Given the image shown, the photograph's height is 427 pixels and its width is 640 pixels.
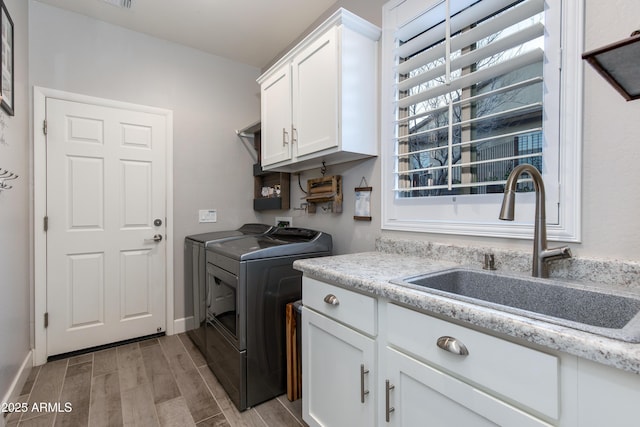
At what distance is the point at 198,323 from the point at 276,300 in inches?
36.3

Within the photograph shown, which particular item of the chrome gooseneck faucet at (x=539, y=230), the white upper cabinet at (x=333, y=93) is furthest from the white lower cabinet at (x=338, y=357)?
the white upper cabinet at (x=333, y=93)

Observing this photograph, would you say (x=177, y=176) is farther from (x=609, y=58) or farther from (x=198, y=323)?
(x=609, y=58)

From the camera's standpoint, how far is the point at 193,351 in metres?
2.41

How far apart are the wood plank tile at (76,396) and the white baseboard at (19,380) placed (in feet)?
0.70

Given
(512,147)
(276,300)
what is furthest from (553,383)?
(276,300)

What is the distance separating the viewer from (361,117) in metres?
1.78

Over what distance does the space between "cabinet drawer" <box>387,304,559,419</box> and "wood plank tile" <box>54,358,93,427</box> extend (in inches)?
71.3

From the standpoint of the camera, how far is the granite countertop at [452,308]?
1.85ft

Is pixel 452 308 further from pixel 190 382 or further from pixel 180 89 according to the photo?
pixel 180 89

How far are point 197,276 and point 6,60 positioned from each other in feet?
5.66

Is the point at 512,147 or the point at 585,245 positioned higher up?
the point at 512,147

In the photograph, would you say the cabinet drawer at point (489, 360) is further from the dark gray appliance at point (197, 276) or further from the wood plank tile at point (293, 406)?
the dark gray appliance at point (197, 276)

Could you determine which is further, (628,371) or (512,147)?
(512,147)

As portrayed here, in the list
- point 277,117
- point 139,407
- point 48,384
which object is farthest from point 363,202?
point 48,384
